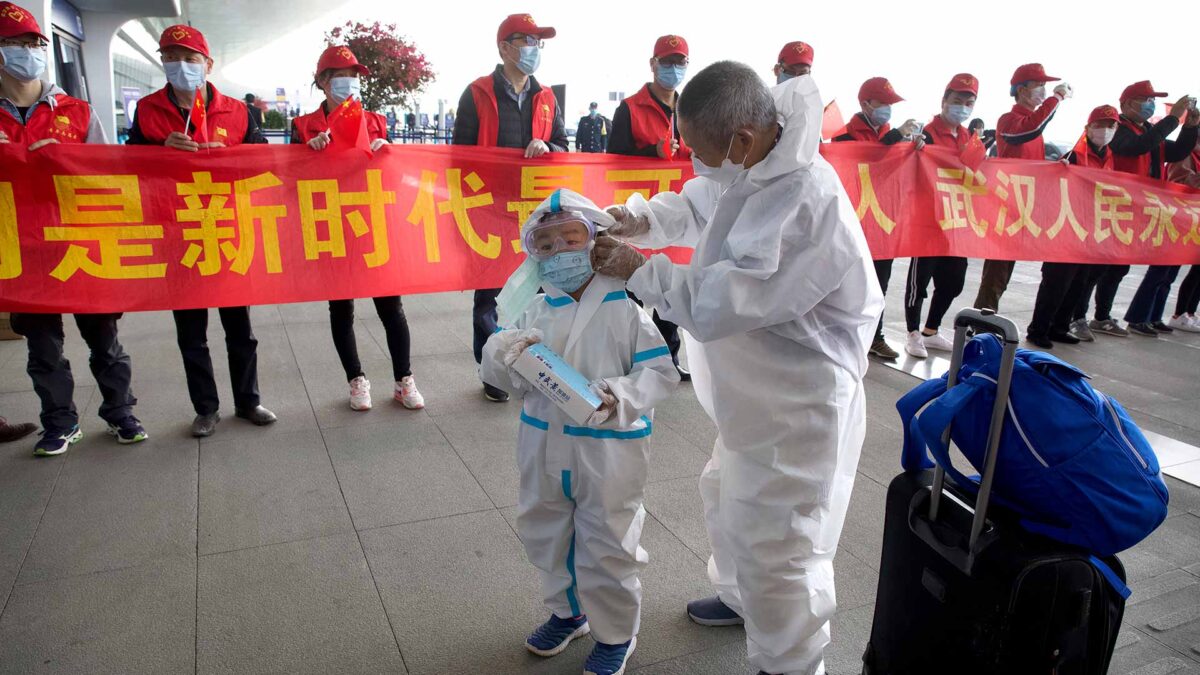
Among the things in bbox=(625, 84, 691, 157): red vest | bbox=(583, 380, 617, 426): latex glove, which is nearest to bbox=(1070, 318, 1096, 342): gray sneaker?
bbox=(625, 84, 691, 157): red vest

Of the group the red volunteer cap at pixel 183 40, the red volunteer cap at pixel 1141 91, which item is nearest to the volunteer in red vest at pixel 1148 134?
the red volunteer cap at pixel 1141 91

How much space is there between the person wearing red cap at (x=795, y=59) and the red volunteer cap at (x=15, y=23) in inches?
163

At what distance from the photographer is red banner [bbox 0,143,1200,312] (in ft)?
12.0

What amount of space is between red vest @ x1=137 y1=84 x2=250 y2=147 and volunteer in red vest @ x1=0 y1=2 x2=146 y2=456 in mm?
275

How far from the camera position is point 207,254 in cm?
388

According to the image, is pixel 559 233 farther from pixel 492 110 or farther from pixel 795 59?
pixel 795 59

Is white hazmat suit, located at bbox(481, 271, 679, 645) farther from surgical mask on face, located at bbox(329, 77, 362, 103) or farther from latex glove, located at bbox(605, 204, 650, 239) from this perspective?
surgical mask on face, located at bbox(329, 77, 362, 103)

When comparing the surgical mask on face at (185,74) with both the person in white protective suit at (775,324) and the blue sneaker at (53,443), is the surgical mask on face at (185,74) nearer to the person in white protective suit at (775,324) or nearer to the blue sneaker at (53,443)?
the blue sneaker at (53,443)

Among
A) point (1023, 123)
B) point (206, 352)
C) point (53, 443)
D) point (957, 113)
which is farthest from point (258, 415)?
point (1023, 123)

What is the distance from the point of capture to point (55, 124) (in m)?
3.61

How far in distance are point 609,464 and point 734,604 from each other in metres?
0.75

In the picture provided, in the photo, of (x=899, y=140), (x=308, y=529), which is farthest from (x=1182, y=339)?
(x=308, y=529)

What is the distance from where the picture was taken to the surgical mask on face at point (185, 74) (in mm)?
3559

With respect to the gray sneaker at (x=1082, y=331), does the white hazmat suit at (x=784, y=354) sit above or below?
above
